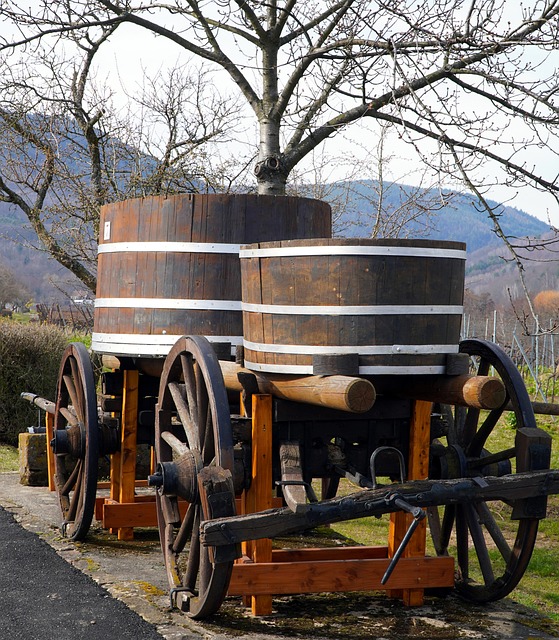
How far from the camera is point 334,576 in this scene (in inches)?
177

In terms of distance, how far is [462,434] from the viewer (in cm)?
532

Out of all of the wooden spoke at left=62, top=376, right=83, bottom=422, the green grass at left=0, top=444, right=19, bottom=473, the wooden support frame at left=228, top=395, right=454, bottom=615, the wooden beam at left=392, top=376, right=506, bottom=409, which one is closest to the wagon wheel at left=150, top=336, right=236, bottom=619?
the wooden support frame at left=228, top=395, right=454, bottom=615

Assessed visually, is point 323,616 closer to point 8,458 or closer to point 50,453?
point 50,453

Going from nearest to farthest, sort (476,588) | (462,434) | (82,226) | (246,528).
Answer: (246,528), (476,588), (462,434), (82,226)

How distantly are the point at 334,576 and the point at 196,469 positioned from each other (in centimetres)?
90

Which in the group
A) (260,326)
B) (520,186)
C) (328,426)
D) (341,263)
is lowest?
(328,426)

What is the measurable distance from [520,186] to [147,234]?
281cm

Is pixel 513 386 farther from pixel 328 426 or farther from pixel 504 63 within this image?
pixel 504 63

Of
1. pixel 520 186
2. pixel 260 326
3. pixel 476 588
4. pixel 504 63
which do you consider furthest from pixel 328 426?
pixel 504 63

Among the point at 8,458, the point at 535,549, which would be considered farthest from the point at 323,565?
the point at 8,458

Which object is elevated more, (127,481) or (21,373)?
(21,373)

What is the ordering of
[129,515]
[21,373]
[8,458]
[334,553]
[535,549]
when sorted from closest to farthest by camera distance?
[334,553]
[129,515]
[535,549]
[8,458]
[21,373]

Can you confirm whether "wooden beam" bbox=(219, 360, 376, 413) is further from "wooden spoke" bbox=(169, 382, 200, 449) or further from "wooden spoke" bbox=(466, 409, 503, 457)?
"wooden spoke" bbox=(466, 409, 503, 457)

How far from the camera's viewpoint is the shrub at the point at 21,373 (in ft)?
39.3
